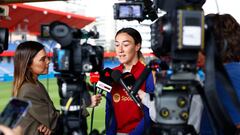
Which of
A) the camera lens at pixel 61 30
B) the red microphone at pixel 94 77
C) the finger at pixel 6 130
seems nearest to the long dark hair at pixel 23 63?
the red microphone at pixel 94 77

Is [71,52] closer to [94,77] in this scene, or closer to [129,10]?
[129,10]

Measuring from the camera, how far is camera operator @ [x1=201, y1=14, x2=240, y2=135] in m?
1.54

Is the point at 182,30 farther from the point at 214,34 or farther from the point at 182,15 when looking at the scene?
the point at 214,34

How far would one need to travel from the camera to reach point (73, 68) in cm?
160

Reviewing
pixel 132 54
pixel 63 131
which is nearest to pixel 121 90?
pixel 132 54

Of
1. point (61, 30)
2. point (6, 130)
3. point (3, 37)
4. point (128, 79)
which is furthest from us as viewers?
point (128, 79)

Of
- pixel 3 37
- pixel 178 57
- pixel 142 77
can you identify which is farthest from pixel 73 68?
pixel 3 37

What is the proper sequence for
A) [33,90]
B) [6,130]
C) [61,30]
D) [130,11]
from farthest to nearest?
[33,90], [130,11], [61,30], [6,130]

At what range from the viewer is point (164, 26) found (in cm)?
146

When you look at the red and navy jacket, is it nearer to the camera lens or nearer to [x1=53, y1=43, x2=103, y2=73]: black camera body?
[x1=53, y1=43, x2=103, y2=73]: black camera body

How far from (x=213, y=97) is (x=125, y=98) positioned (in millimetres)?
954

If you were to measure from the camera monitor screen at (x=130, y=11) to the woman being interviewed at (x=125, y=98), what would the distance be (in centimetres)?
50

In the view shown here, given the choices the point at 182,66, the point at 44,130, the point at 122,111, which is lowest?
the point at 44,130

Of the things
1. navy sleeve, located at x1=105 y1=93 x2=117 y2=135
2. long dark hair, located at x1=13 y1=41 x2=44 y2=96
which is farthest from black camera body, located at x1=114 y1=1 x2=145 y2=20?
long dark hair, located at x1=13 y1=41 x2=44 y2=96
